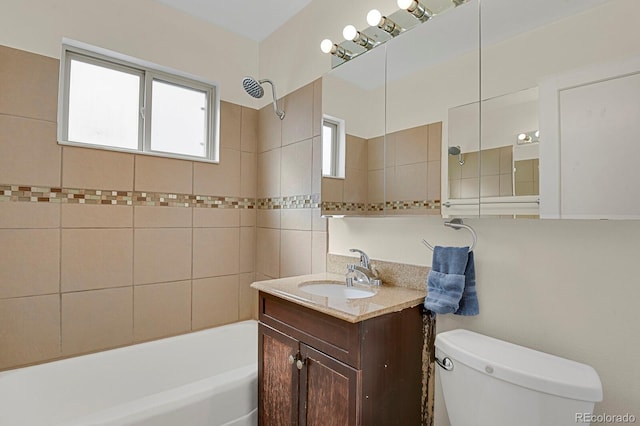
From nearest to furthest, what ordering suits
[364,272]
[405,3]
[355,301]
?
[355,301] < [405,3] < [364,272]

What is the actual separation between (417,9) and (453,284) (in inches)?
45.6

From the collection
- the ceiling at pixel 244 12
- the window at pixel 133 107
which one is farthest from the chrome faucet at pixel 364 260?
the ceiling at pixel 244 12

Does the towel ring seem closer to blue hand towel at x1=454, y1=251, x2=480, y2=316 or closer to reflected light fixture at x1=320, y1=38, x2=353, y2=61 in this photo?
blue hand towel at x1=454, y1=251, x2=480, y2=316

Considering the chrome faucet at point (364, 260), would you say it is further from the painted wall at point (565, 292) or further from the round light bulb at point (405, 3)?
the round light bulb at point (405, 3)

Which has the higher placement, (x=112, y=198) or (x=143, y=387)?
(x=112, y=198)

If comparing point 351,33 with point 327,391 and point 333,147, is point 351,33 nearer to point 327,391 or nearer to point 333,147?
point 333,147

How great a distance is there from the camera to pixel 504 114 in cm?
117

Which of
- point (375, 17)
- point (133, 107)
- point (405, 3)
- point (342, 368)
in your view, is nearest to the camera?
point (342, 368)

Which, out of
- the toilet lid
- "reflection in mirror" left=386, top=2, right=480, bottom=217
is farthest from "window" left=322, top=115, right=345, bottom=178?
the toilet lid

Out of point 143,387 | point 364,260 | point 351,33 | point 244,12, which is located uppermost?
point 244,12

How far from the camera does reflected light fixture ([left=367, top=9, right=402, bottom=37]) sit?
4.91 feet

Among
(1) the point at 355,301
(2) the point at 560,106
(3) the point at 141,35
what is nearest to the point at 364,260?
(1) the point at 355,301

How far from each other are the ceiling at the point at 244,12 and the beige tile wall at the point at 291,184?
537 mm

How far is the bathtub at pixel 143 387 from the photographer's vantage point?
54.7 inches
